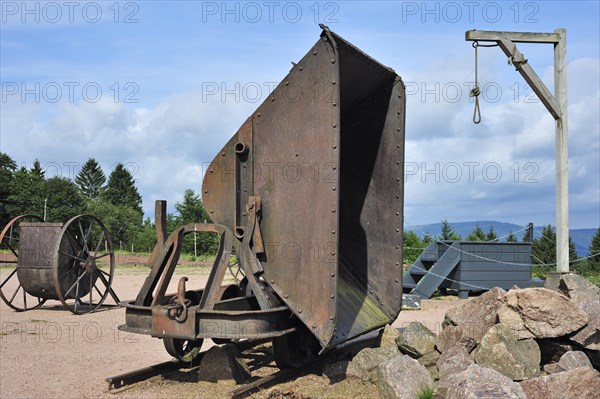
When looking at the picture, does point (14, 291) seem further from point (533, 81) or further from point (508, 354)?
point (508, 354)

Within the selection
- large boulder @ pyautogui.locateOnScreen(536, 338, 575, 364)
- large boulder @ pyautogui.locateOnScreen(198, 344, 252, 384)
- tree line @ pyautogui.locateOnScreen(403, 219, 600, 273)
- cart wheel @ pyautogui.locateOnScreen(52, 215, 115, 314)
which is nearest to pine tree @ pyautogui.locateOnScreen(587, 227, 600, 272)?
tree line @ pyautogui.locateOnScreen(403, 219, 600, 273)

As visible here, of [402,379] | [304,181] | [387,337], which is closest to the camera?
[402,379]

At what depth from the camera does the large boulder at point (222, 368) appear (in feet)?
20.7

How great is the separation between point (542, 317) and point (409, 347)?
1.34 m

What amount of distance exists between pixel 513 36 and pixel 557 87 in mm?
983

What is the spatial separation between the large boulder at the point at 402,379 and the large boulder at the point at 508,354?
→ 0.66m

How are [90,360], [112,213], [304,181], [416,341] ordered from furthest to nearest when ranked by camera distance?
[112,213] < [90,360] < [416,341] < [304,181]

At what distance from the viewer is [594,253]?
22.5 m

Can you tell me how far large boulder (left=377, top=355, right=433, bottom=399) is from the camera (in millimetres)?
5453

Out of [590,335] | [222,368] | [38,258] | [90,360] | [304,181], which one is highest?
[304,181]

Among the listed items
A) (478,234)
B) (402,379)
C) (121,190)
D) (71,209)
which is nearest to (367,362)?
(402,379)

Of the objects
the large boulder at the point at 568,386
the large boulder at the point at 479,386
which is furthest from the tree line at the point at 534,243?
the large boulder at the point at 479,386

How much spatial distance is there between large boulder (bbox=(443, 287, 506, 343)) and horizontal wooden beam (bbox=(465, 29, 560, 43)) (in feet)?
12.8

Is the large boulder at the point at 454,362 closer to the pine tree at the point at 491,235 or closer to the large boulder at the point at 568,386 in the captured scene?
the large boulder at the point at 568,386
